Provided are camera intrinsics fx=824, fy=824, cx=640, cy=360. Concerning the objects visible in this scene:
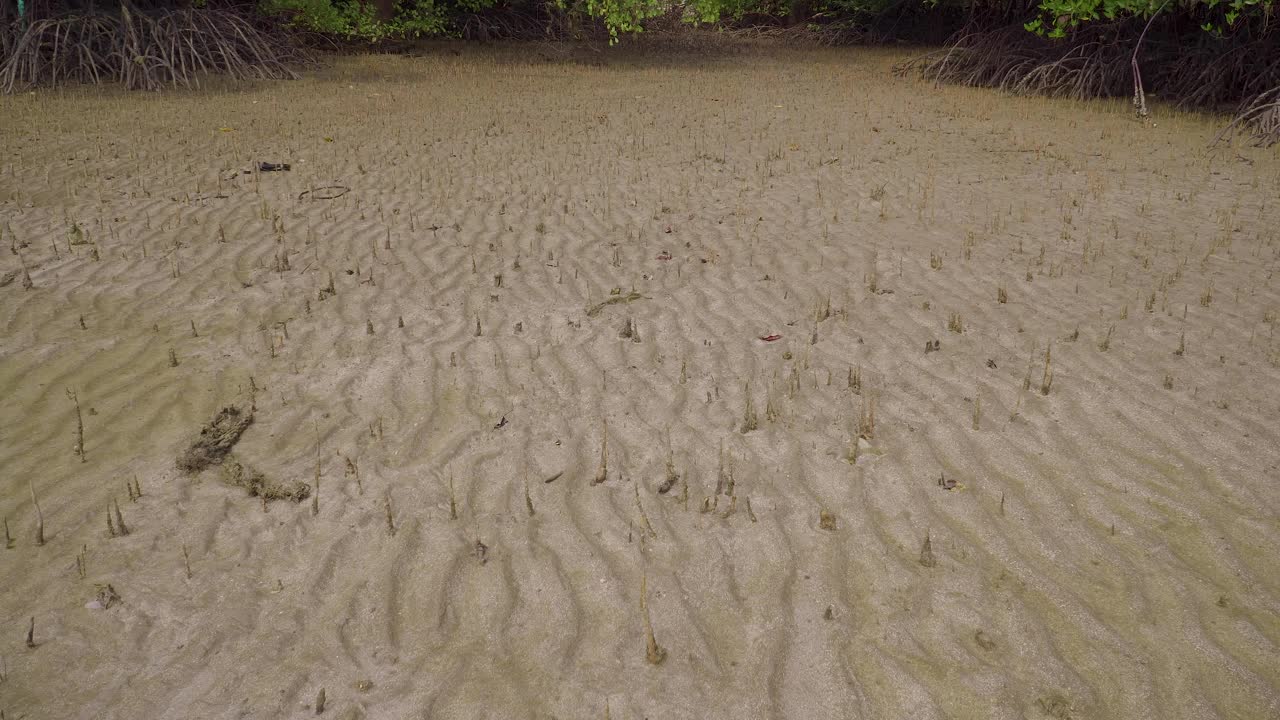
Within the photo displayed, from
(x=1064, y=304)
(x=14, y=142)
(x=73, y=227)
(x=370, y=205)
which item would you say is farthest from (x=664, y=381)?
(x=14, y=142)

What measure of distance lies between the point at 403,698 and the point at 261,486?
130 centimetres

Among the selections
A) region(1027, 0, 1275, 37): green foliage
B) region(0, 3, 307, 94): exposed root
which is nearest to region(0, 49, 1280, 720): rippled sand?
region(1027, 0, 1275, 37): green foliage

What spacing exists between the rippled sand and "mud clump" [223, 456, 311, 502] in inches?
1.5

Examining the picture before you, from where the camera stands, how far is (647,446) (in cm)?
346

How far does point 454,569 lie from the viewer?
280 centimetres

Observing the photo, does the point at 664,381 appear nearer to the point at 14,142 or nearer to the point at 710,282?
the point at 710,282

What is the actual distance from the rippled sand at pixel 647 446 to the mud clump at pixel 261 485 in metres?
0.04

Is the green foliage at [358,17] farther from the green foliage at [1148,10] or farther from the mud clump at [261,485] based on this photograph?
the mud clump at [261,485]

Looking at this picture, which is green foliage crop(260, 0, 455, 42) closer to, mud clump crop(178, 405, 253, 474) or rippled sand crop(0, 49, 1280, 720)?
rippled sand crop(0, 49, 1280, 720)

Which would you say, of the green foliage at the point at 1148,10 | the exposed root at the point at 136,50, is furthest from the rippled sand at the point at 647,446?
the exposed root at the point at 136,50

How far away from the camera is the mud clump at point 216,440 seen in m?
3.35

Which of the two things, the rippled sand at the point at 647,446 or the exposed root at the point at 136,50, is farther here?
the exposed root at the point at 136,50

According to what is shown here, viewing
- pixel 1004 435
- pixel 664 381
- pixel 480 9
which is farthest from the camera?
pixel 480 9

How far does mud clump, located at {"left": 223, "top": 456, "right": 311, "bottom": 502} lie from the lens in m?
3.16
